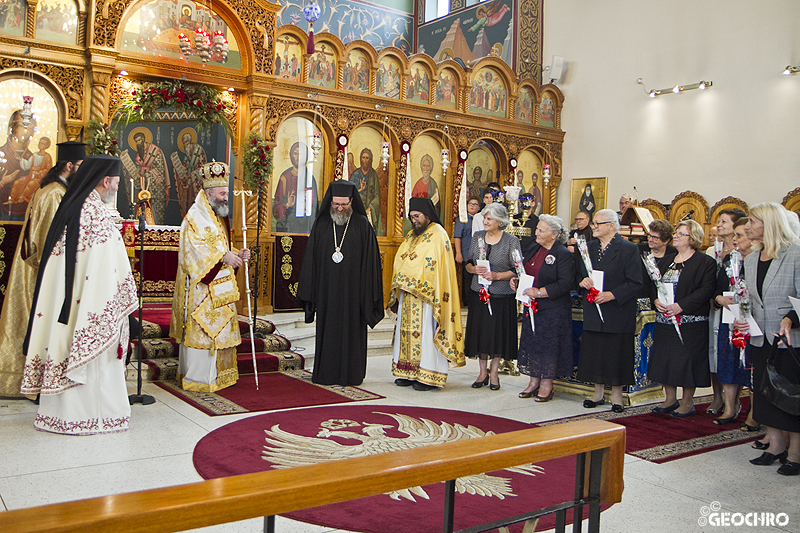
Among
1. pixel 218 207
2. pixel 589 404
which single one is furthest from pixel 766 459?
pixel 218 207

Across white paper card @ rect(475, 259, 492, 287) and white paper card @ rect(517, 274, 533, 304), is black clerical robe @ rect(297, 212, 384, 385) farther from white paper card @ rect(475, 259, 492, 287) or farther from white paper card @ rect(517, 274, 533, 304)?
white paper card @ rect(517, 274, 533, 304)

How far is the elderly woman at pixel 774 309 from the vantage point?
440cm

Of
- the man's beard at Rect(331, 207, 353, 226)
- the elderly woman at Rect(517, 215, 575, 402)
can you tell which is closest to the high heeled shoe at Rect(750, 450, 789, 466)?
the elderly woman at Rect(517, 215, 575, 402)

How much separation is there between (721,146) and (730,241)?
19.8 ft

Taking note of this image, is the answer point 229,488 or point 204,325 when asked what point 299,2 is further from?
point 229,488

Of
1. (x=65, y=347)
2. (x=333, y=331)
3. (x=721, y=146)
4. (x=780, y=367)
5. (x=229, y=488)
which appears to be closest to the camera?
(x=229, y=488)

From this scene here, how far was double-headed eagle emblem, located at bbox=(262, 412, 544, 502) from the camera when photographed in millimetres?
3953

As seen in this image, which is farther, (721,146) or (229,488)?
(721,146)

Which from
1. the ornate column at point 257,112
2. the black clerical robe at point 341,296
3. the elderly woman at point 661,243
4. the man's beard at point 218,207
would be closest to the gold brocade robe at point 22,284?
the man's beard at point 218,207

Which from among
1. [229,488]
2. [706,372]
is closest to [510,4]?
[706,372]

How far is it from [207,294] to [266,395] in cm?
105

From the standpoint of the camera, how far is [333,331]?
21.9ft

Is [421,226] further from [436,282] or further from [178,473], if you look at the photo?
[178,473]

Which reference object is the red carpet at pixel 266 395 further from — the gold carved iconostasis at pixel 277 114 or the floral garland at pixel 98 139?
the floral garland at pixel 98 139
